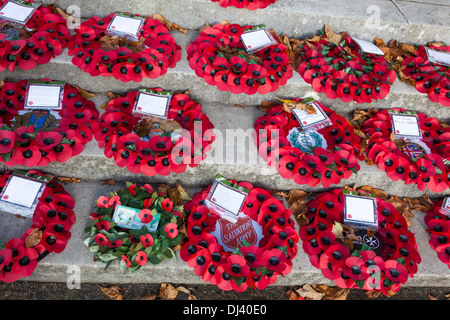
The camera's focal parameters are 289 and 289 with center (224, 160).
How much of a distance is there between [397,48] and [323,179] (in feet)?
5.36

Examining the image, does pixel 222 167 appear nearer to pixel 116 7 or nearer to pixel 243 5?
pixel 243 5

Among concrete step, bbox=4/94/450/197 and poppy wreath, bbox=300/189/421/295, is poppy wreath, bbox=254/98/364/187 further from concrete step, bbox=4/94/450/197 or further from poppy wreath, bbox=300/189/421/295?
poppy wreath, bbox=300/189/421/295

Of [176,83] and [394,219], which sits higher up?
[176,83]

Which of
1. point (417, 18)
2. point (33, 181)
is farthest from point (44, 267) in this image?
point (417, 18)

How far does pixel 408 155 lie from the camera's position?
6.67ft

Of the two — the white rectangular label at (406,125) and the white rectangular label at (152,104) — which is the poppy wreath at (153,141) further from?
the white rectangular label at (406,125)

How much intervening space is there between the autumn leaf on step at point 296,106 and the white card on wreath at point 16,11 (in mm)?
1947

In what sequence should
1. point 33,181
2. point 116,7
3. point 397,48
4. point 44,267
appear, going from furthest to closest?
point 397,48 < point 116,7 < point 33,181 < point 44,267

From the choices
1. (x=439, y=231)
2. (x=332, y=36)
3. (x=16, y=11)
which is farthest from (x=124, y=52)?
(x=439, y=231)

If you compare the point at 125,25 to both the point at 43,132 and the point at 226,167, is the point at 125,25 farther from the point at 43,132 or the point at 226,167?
the point at 226,167

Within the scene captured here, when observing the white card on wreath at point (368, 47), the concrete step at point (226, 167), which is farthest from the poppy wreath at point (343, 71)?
the concrete step at point (226, 167)

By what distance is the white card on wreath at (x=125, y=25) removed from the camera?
2132mm

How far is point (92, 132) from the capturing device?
185cm

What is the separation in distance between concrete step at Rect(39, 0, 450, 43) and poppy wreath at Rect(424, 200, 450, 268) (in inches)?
61.6
